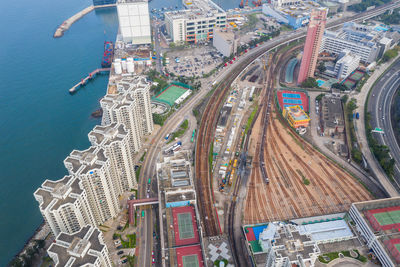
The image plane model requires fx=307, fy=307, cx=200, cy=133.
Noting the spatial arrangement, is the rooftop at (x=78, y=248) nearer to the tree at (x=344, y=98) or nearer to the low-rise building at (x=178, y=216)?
the low-rise building at (x=178, y=216)

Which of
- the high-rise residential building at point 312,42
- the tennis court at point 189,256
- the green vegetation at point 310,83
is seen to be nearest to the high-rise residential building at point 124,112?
the tennis court at point 189,256

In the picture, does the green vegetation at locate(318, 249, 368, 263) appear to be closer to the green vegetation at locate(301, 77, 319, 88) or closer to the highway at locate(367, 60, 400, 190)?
the highway at locate(367, 60, 400, 190)

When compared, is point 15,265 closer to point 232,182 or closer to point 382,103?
point 232,182

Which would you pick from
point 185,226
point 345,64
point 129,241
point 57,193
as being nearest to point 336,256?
point 185,226

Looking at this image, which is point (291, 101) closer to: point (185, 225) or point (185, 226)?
point (185, 225)

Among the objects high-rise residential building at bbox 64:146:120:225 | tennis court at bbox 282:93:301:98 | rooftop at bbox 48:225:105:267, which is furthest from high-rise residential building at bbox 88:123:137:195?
tennis court at bbox 282:93:301:98

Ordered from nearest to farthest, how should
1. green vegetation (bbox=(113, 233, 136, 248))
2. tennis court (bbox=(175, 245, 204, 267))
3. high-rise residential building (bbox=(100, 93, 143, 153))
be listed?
1. tennis court (bbox=(175, 245, 204, 267))
2. green vegetation (bbox=(113, 233, 136, 248))
3. high-rise residential building (bbox=(100, 93, 143, 153))
